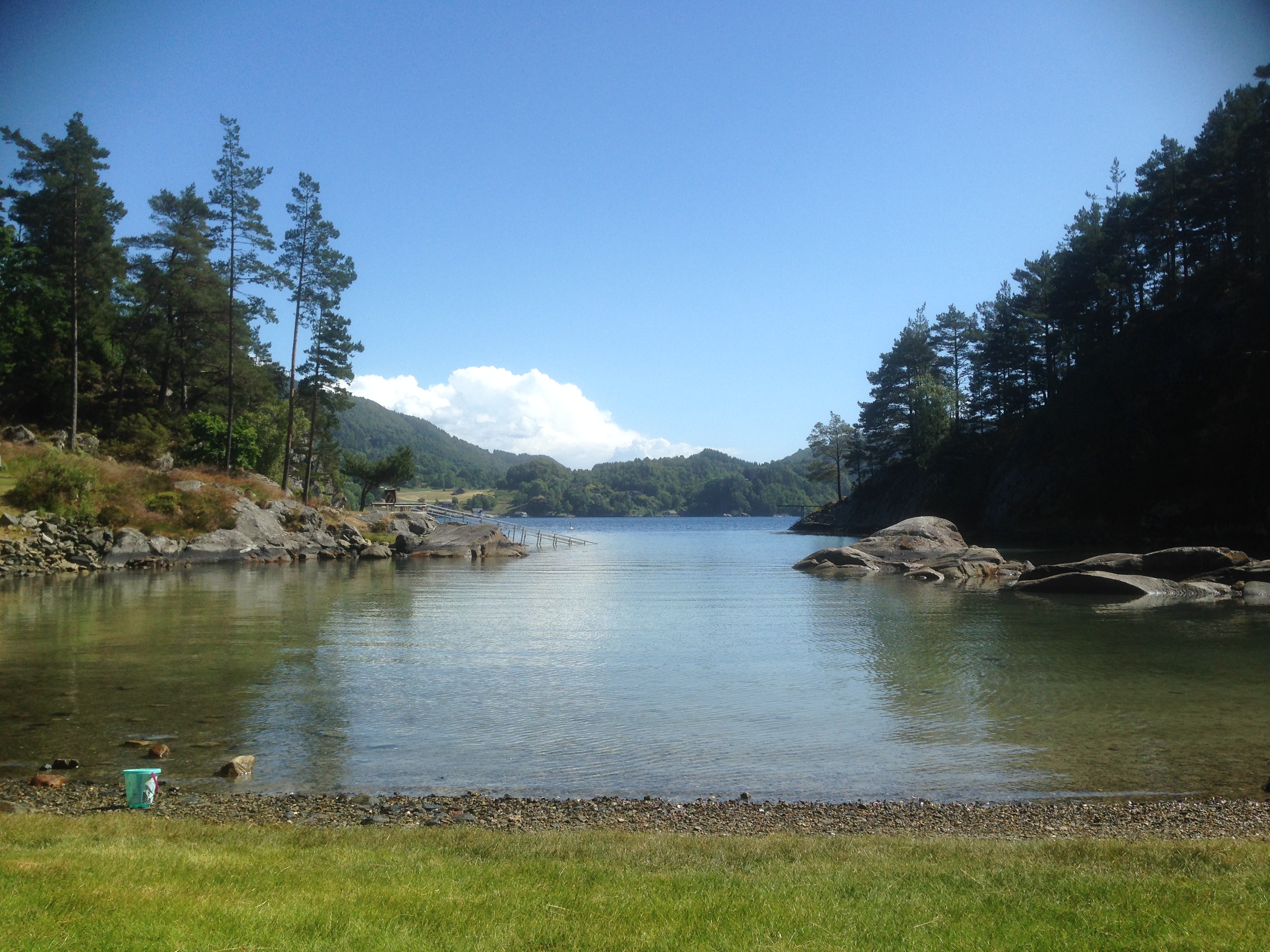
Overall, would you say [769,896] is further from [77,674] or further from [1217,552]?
[1217,552]

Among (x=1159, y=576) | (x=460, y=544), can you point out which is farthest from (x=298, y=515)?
(x=1159, y=576)

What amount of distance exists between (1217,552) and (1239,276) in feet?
95.1

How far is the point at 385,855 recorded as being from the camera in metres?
6.80

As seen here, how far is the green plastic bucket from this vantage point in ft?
28.8

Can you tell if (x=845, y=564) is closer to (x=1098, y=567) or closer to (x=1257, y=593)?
(x=1098, y=567)

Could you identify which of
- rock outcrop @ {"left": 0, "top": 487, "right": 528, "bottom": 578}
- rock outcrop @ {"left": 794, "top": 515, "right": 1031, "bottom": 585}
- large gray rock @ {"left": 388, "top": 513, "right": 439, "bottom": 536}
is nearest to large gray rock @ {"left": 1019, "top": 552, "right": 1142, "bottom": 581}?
rock outcrop @ {"left": 794, "top": 515, "right": 1031, "bottom": 585}

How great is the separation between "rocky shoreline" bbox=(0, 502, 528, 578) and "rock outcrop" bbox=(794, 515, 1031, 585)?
2517 cm

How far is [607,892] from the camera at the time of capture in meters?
5.83

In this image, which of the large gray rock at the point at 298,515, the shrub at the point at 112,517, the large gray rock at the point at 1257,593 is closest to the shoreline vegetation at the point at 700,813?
the large gray rock at the point at 1257,593

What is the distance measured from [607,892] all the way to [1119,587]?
105ft

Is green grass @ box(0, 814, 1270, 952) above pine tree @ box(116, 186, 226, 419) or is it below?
below

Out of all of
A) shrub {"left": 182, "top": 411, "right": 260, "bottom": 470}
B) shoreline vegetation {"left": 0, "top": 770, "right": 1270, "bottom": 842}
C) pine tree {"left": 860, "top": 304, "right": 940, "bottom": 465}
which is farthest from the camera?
pine tree {"left": 860, "top": 304, "right": 940, "bottom": 465}

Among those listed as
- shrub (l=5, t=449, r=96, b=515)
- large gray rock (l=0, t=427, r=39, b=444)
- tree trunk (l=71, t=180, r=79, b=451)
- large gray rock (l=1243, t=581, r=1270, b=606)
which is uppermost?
tree trunk (l=71, t=180, r=79, b=451)

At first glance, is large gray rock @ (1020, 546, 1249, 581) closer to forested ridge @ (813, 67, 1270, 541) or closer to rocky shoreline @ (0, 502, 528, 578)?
forested ridge @ (813, 67, 1270, 541)
